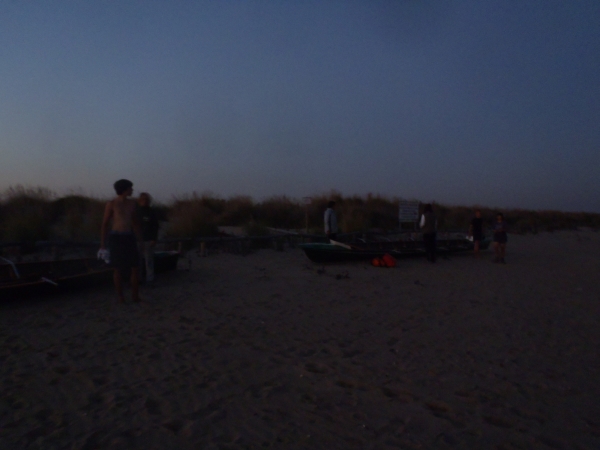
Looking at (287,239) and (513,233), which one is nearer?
(287,239)

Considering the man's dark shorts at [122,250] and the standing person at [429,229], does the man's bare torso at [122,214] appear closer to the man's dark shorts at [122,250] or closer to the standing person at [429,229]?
the man's dark shorts at [122,250]

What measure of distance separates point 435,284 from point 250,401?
718 centimetres

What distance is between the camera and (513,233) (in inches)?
1196

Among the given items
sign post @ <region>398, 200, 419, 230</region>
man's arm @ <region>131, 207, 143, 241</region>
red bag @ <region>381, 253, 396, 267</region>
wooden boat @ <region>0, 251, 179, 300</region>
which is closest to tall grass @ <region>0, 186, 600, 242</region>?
sign post @ <region>398, 200, 419, 230</region>

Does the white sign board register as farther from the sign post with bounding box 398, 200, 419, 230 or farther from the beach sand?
the beach sand

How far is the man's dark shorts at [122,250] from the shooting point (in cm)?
709

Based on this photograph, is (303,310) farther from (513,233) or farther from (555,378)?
(513,233)

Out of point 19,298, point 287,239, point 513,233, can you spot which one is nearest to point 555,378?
point 19,298

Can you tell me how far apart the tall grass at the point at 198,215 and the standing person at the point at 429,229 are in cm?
570

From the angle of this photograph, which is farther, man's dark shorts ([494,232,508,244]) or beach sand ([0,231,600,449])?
man's dark shorts ([494,232,508,244])

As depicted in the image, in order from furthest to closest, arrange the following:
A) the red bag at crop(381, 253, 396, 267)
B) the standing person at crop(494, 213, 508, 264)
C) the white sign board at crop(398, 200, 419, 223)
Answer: the white sign board at crop(398, 200, 419, 223) → the standing person at crop(494, 213, 508, 264) → the red bag at crop(381, 253, 396, 267)

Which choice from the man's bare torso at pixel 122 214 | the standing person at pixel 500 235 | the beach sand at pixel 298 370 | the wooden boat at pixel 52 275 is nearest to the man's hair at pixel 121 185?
the man's bare torso at pixel 122 214

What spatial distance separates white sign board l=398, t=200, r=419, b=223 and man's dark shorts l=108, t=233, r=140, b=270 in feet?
42.1

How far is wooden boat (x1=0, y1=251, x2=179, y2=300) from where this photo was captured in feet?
24.5
